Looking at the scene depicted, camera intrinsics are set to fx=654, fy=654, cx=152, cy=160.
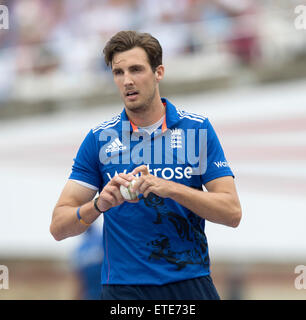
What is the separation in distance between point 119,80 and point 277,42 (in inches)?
300

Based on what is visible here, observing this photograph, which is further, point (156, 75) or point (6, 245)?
point (6, 245)

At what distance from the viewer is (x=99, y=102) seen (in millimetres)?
11148

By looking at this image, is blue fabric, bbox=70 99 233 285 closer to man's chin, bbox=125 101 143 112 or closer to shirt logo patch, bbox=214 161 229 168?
shirt logo patch, bbox=214 161 229 168

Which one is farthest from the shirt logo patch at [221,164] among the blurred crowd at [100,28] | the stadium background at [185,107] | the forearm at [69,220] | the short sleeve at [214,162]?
the blurred crowd at [100,28]

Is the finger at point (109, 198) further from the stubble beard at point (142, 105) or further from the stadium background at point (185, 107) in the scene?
the stadium background at point (185, 107)

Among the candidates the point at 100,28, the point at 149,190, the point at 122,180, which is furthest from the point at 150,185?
the point at 100,28

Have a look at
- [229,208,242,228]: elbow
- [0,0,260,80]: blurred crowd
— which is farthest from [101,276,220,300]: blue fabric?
[0,0,260,80]: blurred crowd

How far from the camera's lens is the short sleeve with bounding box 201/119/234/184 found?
137 inches

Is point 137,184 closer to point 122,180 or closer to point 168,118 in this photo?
point 122,180

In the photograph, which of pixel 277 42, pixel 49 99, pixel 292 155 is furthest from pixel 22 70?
pixel 292 155

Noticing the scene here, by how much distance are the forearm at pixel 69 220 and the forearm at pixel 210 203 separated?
48cm

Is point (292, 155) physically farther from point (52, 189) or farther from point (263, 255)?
point (52, 189)

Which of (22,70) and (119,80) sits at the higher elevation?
(22,70)

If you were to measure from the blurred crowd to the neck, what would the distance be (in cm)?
714
